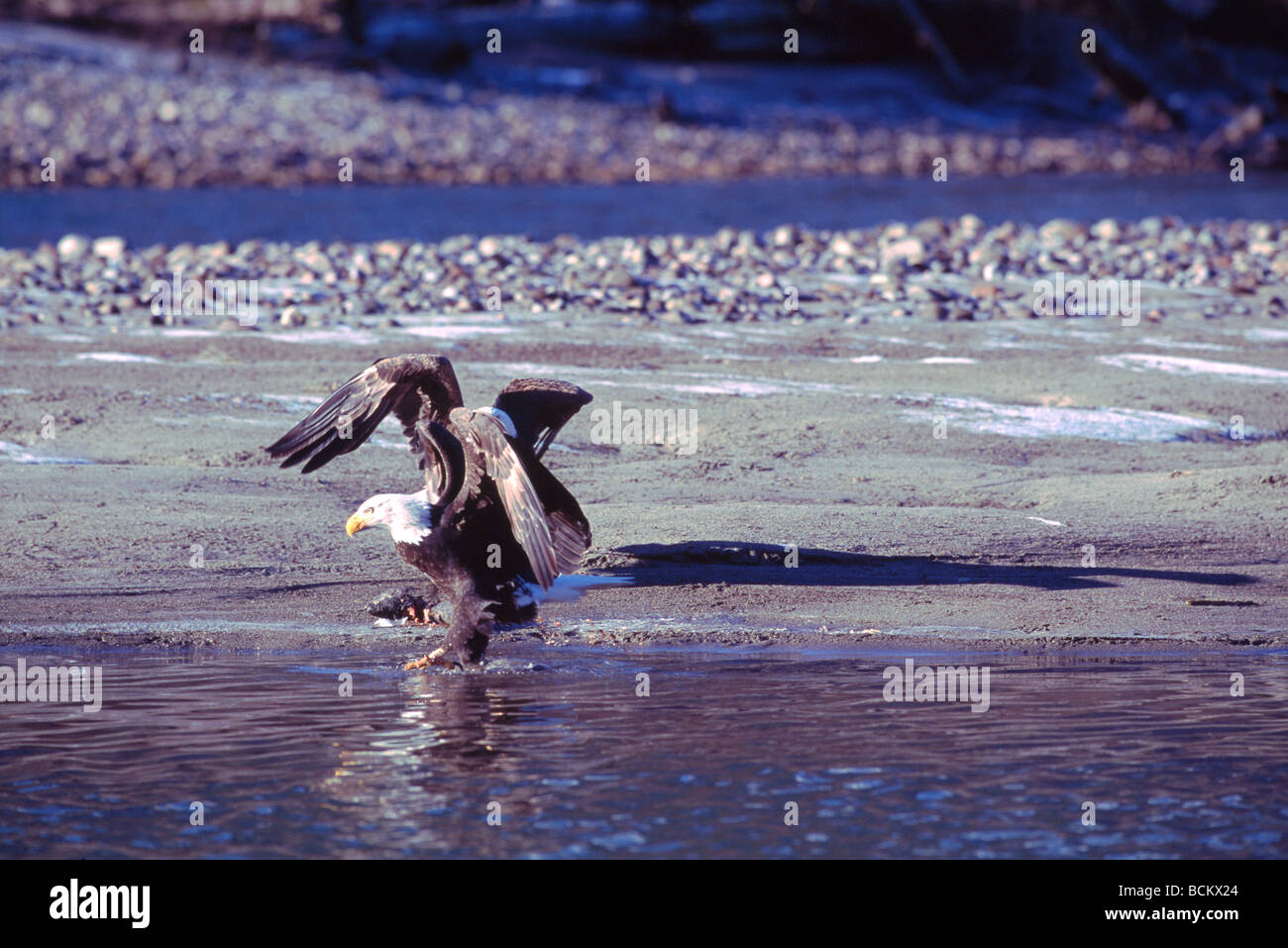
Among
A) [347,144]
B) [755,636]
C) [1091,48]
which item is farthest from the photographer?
[1091,48]

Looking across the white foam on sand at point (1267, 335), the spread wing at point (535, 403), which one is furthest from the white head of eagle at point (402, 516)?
the white foam on sand at point (1267, 335)

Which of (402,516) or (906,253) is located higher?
(906,253)

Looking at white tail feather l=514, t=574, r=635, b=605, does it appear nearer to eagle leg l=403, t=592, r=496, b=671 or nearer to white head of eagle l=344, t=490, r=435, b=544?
eagle leg l=403, t=592, r=496, b=671

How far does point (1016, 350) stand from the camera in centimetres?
1395

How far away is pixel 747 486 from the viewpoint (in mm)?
10562

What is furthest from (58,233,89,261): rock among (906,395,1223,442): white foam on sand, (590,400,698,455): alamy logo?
(906,395,1223,442): white foam on sand

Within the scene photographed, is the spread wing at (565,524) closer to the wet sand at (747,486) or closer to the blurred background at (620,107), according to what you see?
the wet sand at (747,486)

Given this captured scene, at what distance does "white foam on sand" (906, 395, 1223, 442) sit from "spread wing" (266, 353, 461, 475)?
4739 millimetres

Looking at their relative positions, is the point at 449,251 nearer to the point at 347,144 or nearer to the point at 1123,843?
the point at 1123,843
